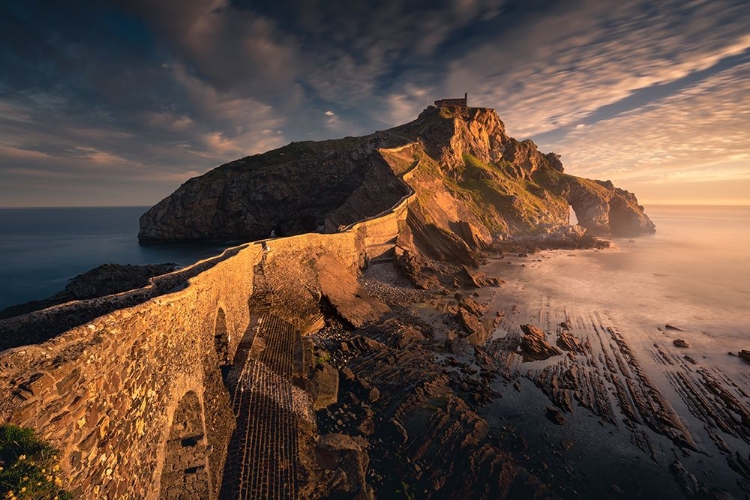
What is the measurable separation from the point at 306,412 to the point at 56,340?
12289 mm

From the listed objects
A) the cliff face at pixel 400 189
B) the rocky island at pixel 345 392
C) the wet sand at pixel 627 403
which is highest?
the cliff face at pixel 400 189

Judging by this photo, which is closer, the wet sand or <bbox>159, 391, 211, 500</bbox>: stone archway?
<bbox>159, 391, 211, 500</bbox>: stone archway

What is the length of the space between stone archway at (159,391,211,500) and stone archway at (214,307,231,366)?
4967 millimetres

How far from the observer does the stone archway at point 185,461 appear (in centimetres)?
965

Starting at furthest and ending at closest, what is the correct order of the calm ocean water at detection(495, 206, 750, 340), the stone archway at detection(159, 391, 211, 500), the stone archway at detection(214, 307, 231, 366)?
the calm ocean water at detection(495, 206, 750, 340) → the stone archway at detection(214, 307, 231, 366) → the stone archway at detection(159, 391, 211, 500)

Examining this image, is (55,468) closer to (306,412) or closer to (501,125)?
(306,412)

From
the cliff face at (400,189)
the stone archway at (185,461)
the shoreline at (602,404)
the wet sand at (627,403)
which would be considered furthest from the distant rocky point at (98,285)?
the wet sand at (627,403)

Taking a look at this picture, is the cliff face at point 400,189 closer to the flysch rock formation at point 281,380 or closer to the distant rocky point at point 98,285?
the flysch rock formation at point 281,380

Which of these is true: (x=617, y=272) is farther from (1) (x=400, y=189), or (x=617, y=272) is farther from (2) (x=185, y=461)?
(2) (x=185, y=461)

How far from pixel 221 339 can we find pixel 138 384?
28.2 ft

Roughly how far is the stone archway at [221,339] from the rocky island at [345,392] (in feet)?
0.33

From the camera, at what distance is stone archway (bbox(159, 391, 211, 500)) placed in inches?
380

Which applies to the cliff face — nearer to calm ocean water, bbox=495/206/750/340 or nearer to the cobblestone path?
calm ocean water, bbox=495/206/750/340

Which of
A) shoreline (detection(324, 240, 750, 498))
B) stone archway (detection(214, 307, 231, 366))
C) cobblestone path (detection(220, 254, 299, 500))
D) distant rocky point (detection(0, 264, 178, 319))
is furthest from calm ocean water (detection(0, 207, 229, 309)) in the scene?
shoreline (detection(324, 240, 750, 498))
